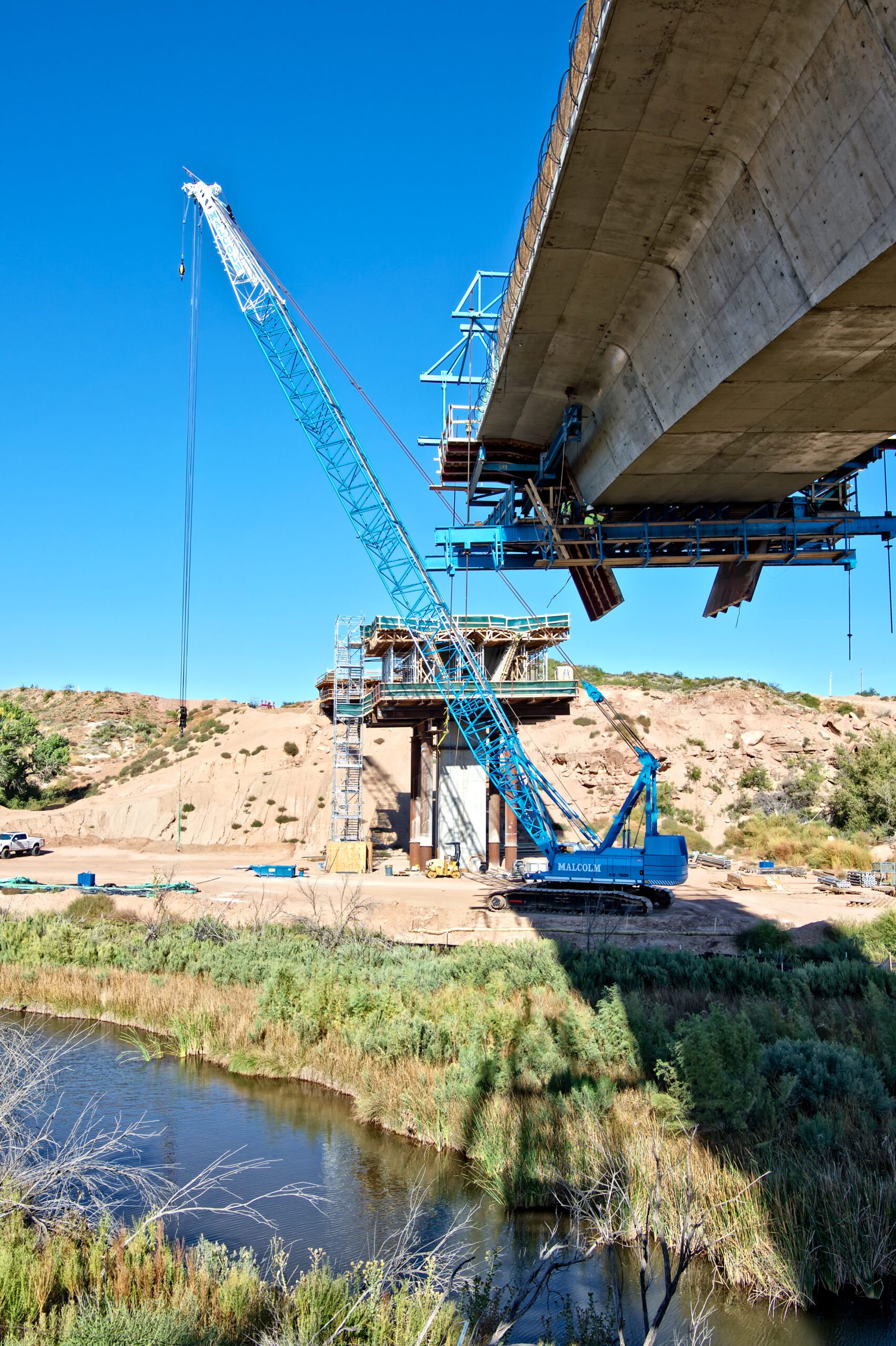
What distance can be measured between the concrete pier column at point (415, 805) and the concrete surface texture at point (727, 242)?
30981 millimetres

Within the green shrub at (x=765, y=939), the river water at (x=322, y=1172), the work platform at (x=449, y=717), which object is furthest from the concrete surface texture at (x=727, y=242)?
the work platform at (x=449, y=717)

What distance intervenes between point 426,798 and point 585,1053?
2776cm

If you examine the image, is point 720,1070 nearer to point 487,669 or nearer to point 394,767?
point 487,669

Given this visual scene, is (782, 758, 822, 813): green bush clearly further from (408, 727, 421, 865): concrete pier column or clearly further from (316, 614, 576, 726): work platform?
(408, 727, 421, 865): concrete pier column

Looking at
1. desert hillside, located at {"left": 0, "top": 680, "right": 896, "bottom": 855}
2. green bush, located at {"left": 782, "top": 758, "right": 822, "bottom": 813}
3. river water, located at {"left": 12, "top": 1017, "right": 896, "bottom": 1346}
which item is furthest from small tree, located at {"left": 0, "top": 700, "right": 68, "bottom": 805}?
river water, located at {"left": 12, "top": 1017, "right": 896, "bottom": 1346}

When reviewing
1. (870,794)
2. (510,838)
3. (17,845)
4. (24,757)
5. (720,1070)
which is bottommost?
(720,1070)

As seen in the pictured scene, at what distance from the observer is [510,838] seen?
1713 inches

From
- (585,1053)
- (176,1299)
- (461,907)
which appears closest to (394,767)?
(461,907)

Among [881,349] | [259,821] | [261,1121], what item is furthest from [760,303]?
[259,821]

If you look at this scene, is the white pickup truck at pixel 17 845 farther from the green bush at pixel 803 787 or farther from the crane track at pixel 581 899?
the green bush at pixel 803 787

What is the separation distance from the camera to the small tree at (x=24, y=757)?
215 feet

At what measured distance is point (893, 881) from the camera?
123ft

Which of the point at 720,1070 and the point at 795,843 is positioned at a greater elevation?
the point at 795,843

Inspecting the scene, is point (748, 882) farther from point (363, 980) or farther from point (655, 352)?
point (655, 352)
